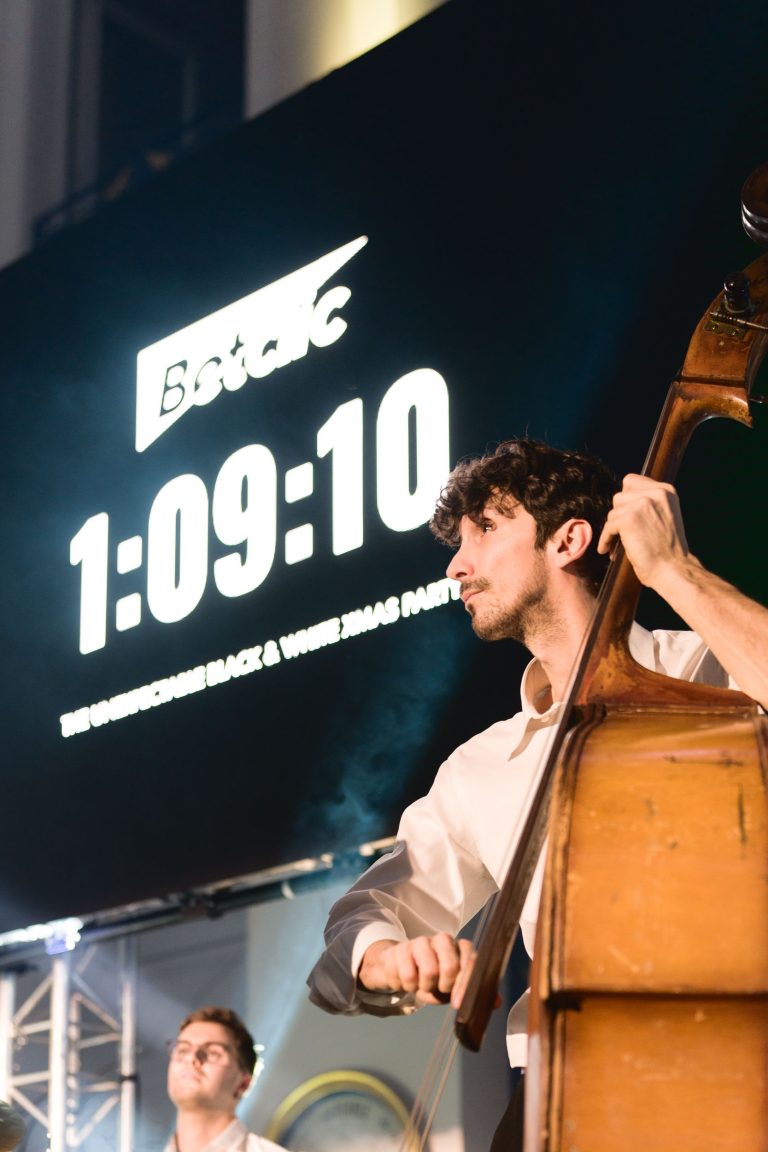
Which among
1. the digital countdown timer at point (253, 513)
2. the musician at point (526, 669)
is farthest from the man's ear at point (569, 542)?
the digital countdown timer at point (253, 513)

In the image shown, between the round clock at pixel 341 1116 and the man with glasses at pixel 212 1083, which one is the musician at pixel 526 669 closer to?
the man with glasses at pixel 212 1083

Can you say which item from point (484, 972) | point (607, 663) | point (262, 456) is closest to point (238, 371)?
point (262, 456)

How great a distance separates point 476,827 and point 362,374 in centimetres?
209

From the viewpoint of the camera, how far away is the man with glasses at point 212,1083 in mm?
3564

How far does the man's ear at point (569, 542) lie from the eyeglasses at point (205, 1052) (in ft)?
7.10

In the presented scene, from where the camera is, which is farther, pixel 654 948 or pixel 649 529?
pixel 649 529

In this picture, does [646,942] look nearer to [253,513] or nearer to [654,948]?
[654,948]

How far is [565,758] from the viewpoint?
4.00 feet

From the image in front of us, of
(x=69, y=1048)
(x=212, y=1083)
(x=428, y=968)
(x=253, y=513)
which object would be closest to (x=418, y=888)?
(x=428, y=968)

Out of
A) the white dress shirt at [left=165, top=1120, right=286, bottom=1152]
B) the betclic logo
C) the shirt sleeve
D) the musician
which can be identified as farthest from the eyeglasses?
the shirt sleeve

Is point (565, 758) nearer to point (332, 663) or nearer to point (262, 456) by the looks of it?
point (332, 663)

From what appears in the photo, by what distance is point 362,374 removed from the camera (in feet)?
12.0

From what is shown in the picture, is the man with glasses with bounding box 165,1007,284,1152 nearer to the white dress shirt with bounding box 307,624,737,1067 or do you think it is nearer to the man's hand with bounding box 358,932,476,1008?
the white dress shirt with bounding box 307,624,737,1067

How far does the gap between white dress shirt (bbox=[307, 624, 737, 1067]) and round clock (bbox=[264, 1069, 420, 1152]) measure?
3068 millimetres
